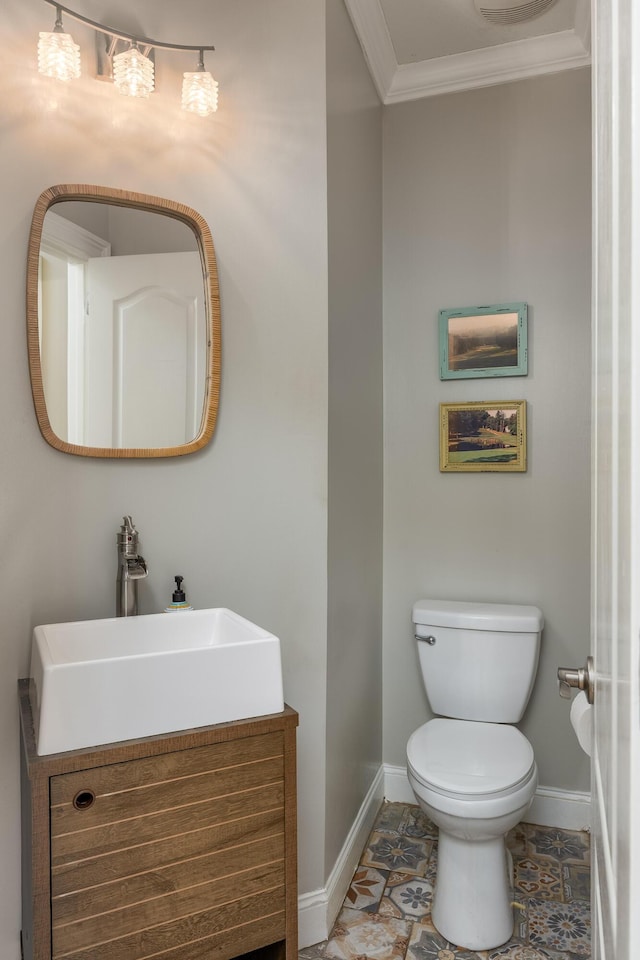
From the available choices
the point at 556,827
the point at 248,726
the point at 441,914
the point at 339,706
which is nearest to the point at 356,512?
the point at 339,706

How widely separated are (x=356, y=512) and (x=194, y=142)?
3.84 feet

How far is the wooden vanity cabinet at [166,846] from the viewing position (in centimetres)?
107

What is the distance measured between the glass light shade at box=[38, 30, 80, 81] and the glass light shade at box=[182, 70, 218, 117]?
0.94ft

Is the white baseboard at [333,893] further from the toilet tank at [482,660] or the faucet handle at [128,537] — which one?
the faucet handle at [128,537]

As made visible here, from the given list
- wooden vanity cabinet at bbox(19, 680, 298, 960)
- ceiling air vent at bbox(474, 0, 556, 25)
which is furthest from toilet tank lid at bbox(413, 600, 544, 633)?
ceiling air vent at bbox(474, 0, 556, 25)

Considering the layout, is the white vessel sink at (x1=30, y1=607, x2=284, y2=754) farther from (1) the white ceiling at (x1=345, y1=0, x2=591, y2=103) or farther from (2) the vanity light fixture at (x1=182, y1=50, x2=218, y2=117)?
(1) the white ceiling at (x1=345, y1=0, x2=591, y2=103)

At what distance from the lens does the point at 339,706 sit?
1.92m

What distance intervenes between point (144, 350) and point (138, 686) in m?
0.86

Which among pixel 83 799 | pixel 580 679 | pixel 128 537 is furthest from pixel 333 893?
pixel 580 679

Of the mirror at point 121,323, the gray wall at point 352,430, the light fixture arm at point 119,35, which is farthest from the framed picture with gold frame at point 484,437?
the light fixture arm at point 119,35

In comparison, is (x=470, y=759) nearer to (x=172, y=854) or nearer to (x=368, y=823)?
(x=368, y=823)

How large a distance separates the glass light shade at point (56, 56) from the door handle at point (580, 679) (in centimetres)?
157

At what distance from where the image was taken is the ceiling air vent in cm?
206

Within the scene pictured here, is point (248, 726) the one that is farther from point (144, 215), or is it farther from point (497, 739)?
point (144, 215)
